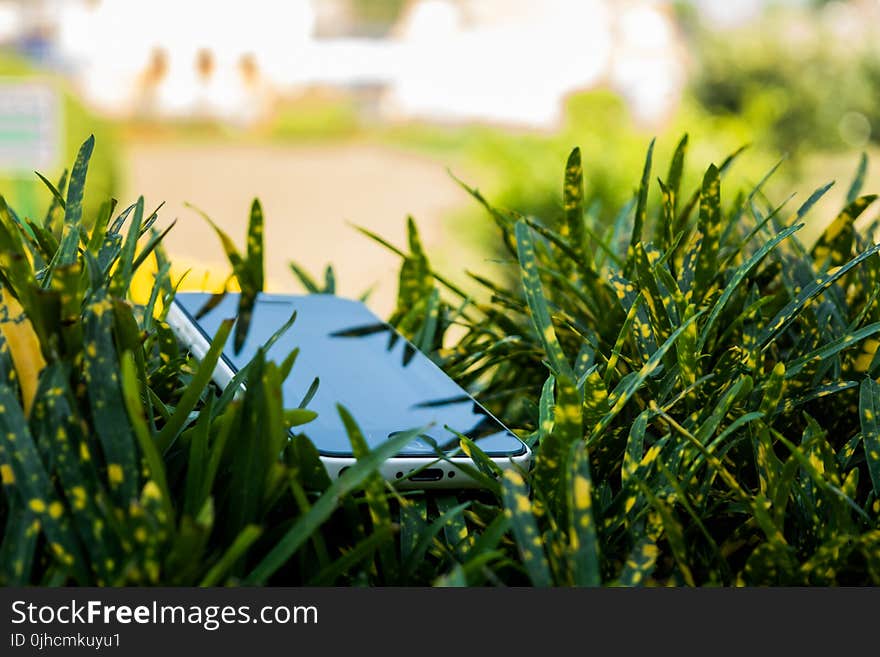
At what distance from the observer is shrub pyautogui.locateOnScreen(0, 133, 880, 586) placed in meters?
0.50

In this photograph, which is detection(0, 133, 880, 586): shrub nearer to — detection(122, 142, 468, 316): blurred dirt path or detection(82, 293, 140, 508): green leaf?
detection(82, 293, 140, 508): green leaf

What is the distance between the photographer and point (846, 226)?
0.89m

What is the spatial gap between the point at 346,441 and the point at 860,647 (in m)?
0.34

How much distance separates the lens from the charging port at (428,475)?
2.10 feet

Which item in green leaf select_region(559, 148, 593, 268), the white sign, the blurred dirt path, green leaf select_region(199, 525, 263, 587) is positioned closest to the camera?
green leaf select_region(199, 525, 263, 587)

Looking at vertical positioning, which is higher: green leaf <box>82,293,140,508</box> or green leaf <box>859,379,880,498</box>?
green leaf <box>82,293,140,508</box>

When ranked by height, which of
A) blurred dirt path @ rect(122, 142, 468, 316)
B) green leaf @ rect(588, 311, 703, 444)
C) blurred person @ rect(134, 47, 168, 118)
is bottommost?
blurred dirt path @ rect(122, 142, 468, 316)

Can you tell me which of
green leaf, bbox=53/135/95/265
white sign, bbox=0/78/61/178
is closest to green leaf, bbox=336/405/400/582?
green leaf, bbox=53/135/95/265

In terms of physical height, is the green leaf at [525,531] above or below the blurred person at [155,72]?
below

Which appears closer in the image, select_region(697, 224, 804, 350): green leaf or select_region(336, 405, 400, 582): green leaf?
select_region(336, 405, 400, 582): green leaf

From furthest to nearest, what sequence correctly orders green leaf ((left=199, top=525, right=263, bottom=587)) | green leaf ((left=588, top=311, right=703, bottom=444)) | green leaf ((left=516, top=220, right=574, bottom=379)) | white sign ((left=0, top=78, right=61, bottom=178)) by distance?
white sign ((left=0, top=78, right=61, bottom=178)) → green leaf ((left=516, top=220, right=574, bottom=379)) → green leaf ((left=588, top=311, right=703, bottom=444)) → green leaf ((left=199, top=525, right=263, bottom=587))

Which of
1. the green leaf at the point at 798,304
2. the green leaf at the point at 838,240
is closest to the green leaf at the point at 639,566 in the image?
the green leaf at the point at 798,304

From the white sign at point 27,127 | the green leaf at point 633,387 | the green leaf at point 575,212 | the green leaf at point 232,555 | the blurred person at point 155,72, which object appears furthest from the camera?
the blurred person at point 155,72

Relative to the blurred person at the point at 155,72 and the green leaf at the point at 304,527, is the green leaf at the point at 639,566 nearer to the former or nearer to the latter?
the green leaf at the point at 304,527
